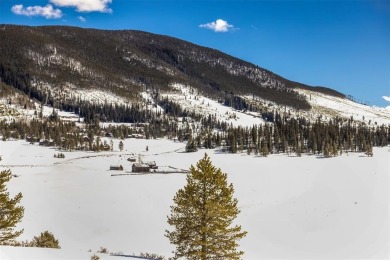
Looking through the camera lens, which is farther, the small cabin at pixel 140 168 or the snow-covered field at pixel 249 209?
the small cabin at pixel 140 168

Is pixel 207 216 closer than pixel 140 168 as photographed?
Yes

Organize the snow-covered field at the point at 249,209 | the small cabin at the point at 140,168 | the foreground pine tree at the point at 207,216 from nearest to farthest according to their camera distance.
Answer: the foreground pine tree at the point at 207,216 < the snow-covered field at the point at 249,209 < the small cabin at the point at 140,168

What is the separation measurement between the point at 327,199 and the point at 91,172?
53362mm

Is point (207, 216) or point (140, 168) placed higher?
point (207, 216)

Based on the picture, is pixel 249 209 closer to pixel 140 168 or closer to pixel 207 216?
pixel 207 216

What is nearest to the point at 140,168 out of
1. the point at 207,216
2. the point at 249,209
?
the point at 249,209

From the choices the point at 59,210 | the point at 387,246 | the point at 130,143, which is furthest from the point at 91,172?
the point at 130,143

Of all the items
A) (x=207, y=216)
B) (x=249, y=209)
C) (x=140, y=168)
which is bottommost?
(x=249, y=209)

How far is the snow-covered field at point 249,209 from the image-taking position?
110 ft

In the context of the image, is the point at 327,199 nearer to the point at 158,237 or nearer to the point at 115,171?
the point at 158,237

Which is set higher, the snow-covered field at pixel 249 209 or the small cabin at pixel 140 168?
the small cabin at pixel 140 168

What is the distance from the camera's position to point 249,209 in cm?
4653

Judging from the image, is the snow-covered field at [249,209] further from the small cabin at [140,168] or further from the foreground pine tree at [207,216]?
the foreground pine tree at [207,216]

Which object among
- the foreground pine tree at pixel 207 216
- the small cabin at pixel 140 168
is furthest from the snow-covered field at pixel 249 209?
the foreground pine tree at pixel 207 216
